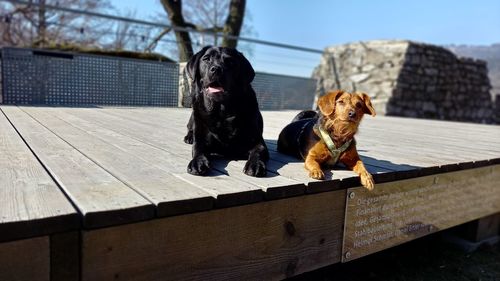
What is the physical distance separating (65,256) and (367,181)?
45.2 inches

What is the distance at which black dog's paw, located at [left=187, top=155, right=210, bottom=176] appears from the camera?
1524mm

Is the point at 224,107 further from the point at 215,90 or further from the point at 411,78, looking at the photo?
the point at 411,78

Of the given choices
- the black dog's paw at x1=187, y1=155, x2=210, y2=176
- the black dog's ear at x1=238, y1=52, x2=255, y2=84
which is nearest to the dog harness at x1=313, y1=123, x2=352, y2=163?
the black dog's ear at x1=238, y1=52, x2=255, y2=84

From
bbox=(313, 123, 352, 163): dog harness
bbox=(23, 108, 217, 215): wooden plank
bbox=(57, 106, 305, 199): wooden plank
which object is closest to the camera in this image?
bbox=(23, 108, 217, 215): wooden plank

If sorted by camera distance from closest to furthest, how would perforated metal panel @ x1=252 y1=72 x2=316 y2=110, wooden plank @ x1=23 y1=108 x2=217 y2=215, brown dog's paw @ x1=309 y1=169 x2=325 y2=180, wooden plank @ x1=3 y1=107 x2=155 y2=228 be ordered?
1. wooden plank @ x1=3 y1=107 x2=155 y2=228
2. wooden plank @ x1=23 y1=108 x2=217 y2=215
3. brown dog's paw @ x1=309 y1=169 x2=325 y2=180
4. perforated metal panel @ x1=252 y1=72 x2=316 y2=110

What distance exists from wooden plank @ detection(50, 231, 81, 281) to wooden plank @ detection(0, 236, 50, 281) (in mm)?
14

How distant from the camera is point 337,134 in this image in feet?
5.38

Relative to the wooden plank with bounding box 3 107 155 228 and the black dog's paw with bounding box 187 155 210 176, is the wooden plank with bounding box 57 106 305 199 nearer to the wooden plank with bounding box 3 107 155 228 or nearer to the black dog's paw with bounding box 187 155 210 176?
the black dog's paw with bounding box 187 155 210 176

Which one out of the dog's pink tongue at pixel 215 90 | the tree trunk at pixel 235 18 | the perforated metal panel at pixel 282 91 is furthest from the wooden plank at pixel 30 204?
the tree trunk at pixel 235 18

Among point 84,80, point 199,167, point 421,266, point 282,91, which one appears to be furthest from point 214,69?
point 282,91

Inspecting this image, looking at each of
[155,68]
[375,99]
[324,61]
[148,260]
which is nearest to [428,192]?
[148,260]

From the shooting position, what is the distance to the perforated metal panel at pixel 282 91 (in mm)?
6910

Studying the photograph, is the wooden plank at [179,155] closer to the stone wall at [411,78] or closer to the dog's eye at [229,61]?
the dog's eye at [229,61]

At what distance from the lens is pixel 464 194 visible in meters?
2.27
